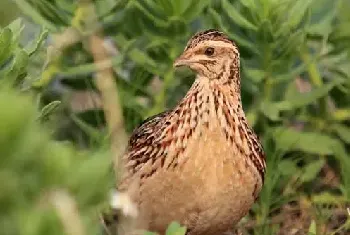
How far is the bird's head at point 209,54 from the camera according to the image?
4.95 meters

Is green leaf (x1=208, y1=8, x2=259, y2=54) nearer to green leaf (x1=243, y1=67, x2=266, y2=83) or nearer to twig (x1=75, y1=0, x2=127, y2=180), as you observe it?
green leaf (x1=243, y1=67, x2=266, y2=83)

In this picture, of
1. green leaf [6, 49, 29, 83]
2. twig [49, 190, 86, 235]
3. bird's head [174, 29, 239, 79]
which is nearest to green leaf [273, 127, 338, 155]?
bird's head [174, 29, 239, 79]

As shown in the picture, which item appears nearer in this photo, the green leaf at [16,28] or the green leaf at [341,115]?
the green leaf at [16,28]

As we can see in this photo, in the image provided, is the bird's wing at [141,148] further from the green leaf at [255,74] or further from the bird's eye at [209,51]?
the green leaf at [255,74]

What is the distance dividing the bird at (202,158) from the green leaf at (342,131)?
1.14m

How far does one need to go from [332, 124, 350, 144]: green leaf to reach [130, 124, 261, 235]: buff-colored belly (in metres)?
1.35

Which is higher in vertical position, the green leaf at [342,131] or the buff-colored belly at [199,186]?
the green leaf at [342,131]

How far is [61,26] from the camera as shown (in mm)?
5695

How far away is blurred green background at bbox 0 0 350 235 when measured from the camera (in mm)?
5602

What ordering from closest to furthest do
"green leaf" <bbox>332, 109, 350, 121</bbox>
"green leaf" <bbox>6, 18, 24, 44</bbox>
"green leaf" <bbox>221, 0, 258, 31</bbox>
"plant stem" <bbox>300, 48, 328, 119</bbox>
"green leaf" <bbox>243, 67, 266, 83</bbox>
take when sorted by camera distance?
"green leaf" <bbox>6, 18, 24, 44</bbox>, "green leaf" <bbox>221, 0, 258, 31</bbox>, "green leaf" <bbox>243, 67, 266, 83</bbox>, "plant stem" <bbox>300, 48, 328, 119</bbox>, "green leaf" <bbox>332, 109, 350, 121</bbox>

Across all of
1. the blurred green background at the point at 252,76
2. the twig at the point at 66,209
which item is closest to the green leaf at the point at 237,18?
the blurred green background at the point at 252,76

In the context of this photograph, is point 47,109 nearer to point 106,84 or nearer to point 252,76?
point 106,84

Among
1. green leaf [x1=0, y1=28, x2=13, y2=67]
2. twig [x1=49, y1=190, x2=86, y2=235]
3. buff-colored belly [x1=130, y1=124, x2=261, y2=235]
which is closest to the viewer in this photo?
twig [x1=49, y1=190, x2=86, y2=235]

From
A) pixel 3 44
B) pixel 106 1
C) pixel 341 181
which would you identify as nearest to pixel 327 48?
pixel 341 181
